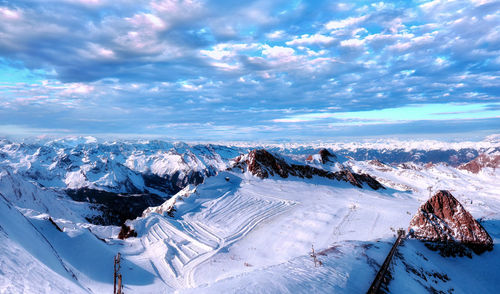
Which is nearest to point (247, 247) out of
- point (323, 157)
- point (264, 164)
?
point (264, 164)

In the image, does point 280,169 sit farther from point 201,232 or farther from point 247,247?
point 247,247

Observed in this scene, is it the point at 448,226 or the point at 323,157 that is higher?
the point at 323,157

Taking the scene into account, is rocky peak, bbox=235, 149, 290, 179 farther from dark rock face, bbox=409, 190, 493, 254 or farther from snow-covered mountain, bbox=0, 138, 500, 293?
dark rock face, bbox=409, 190, 493, 254

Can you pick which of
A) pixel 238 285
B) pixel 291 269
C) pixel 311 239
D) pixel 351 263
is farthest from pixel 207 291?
Result: pixel 311 239

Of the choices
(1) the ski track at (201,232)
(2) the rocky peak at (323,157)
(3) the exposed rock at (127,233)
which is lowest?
(3) the exposed rock at (127,233)

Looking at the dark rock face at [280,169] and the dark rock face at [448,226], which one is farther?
the dark rock face at [280,169]

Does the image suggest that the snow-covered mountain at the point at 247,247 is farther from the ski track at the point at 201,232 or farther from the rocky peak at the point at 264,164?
the rocky peak at the point at 264,164

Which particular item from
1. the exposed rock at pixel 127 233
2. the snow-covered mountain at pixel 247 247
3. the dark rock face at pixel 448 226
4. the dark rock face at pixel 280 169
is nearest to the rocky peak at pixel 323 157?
the dark rock face at pixel 280 169

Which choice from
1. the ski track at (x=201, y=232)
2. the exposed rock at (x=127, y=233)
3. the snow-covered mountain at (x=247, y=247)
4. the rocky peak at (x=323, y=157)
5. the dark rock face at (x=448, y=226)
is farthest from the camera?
the rocky peak at (x=323, y=157)
